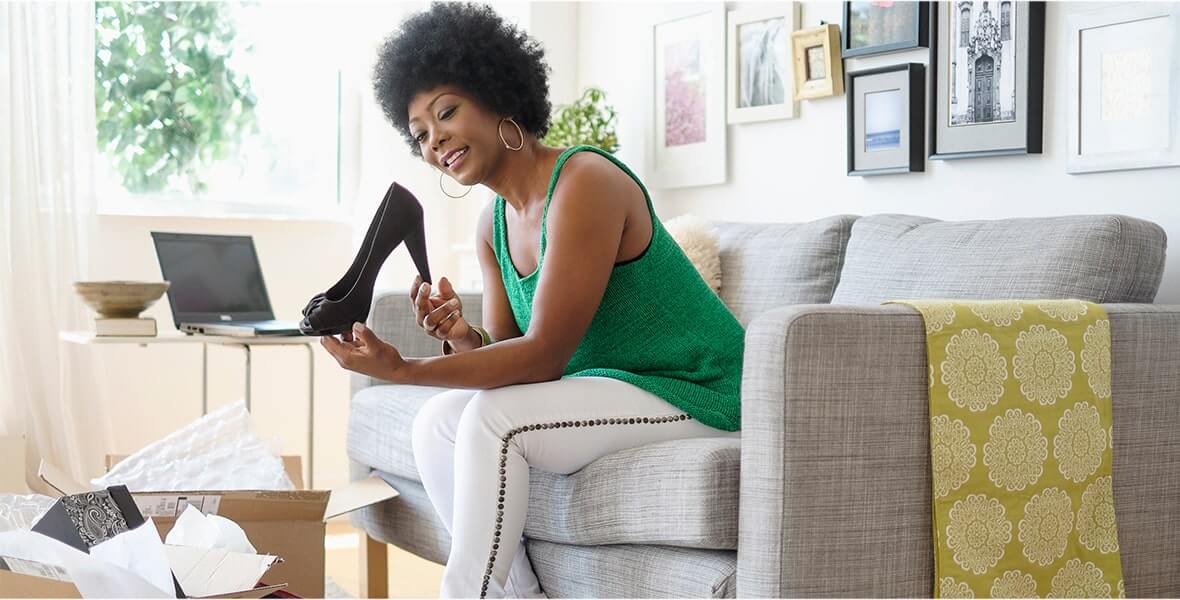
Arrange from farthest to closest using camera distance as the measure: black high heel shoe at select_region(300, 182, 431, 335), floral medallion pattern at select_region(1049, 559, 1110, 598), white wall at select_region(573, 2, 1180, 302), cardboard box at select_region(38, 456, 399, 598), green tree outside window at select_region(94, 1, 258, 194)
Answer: green tree outside window at select_region(94, 1, 258, 194)
white wall at select_region(573, 2, 1180, 302)
cardboard box at select_region(38, 456, 399, 598)
black high heel shoe at select_region(300, 182, 431, 335)
floral medallion pattern at select_region(1049, 559, 1110, 598)

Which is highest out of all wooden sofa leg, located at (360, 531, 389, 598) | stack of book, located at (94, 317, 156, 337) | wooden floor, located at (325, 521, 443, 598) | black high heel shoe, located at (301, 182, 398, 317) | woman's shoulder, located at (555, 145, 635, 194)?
woman's shoulder, located at (555, 145, 635, 194)

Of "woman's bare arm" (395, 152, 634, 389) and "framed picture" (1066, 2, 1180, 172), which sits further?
"framed picture" (1066, 2, 1180, 172)

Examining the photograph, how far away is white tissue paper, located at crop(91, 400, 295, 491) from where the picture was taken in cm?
224

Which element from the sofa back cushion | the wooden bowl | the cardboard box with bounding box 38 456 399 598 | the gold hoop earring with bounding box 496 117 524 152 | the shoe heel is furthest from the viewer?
the wooden bowl

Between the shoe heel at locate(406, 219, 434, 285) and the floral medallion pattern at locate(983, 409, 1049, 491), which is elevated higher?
the shoe heel at locate(406, 219, 434, 285)

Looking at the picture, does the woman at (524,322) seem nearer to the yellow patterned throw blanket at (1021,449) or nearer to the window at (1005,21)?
the yellow patterned throw blanket at (1021,449)

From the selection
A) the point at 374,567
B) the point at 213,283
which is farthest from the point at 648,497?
the point at 213,283

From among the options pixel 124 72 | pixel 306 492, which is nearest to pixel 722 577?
pixel 306 492

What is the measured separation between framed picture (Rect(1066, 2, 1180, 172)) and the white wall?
29mm

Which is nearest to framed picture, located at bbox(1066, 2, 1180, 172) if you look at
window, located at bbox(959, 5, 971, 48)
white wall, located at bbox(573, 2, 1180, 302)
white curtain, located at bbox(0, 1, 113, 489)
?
white wall, located at bbox(573, 2, 1180, 302)

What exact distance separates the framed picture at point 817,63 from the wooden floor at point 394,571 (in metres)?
1.46

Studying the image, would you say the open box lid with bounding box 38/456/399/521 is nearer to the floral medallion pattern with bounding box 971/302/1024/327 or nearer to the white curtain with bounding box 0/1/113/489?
the floral medallion pattern with bounding box 971/302/1024/327

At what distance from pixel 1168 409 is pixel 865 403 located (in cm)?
56

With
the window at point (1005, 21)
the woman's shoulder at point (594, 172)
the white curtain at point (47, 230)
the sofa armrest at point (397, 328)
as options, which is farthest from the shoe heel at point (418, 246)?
the white curtain at point (47, 230)
